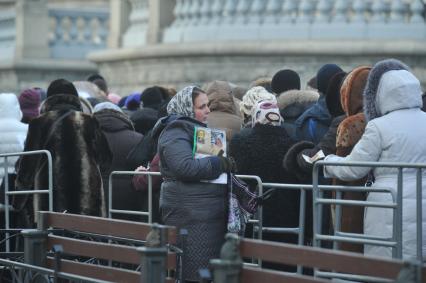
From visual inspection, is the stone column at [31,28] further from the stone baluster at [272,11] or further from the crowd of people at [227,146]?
the crowd of people at [227,146]

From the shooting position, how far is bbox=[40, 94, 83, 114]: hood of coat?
12.4 metres

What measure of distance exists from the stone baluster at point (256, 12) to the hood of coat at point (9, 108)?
3559mm

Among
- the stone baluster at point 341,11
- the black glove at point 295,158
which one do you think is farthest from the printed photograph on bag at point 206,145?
the stone baluster at point 341,11

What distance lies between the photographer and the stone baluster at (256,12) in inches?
654

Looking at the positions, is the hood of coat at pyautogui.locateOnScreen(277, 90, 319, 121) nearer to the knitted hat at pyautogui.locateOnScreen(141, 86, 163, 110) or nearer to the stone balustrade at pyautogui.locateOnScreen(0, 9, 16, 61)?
the knitted hat at pyautogui.locateOnScreen(141, 86, 163, 110)

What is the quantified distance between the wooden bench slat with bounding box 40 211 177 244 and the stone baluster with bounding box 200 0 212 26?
717 cm

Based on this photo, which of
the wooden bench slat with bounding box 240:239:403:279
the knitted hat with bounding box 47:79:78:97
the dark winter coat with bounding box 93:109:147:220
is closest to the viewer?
the wooden bench slat with bounding box 240:239:403:279

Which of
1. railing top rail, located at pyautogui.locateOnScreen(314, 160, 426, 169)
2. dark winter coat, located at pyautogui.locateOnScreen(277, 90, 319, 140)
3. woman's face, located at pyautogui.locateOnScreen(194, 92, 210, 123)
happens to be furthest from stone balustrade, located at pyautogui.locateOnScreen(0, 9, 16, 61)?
railing top rail, located at pyautogui.locateOnScreen(314, 160, 426, 169)

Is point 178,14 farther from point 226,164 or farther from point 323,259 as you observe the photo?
point 323,259

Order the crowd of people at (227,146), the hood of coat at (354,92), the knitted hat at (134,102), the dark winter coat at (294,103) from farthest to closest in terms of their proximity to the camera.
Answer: the knitted hat at (134,102), the dark winter coat at (294,103), the hood of coat at (354,92), the crowd of people at (227,146)

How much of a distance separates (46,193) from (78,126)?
0.54m

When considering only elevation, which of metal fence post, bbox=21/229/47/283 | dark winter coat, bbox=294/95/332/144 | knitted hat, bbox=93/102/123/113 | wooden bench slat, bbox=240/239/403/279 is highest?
knitted hat, bbox=93/102/123/113

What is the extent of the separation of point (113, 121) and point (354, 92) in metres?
3.09

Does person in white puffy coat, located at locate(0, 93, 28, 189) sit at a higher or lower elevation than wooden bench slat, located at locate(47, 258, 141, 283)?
higher
